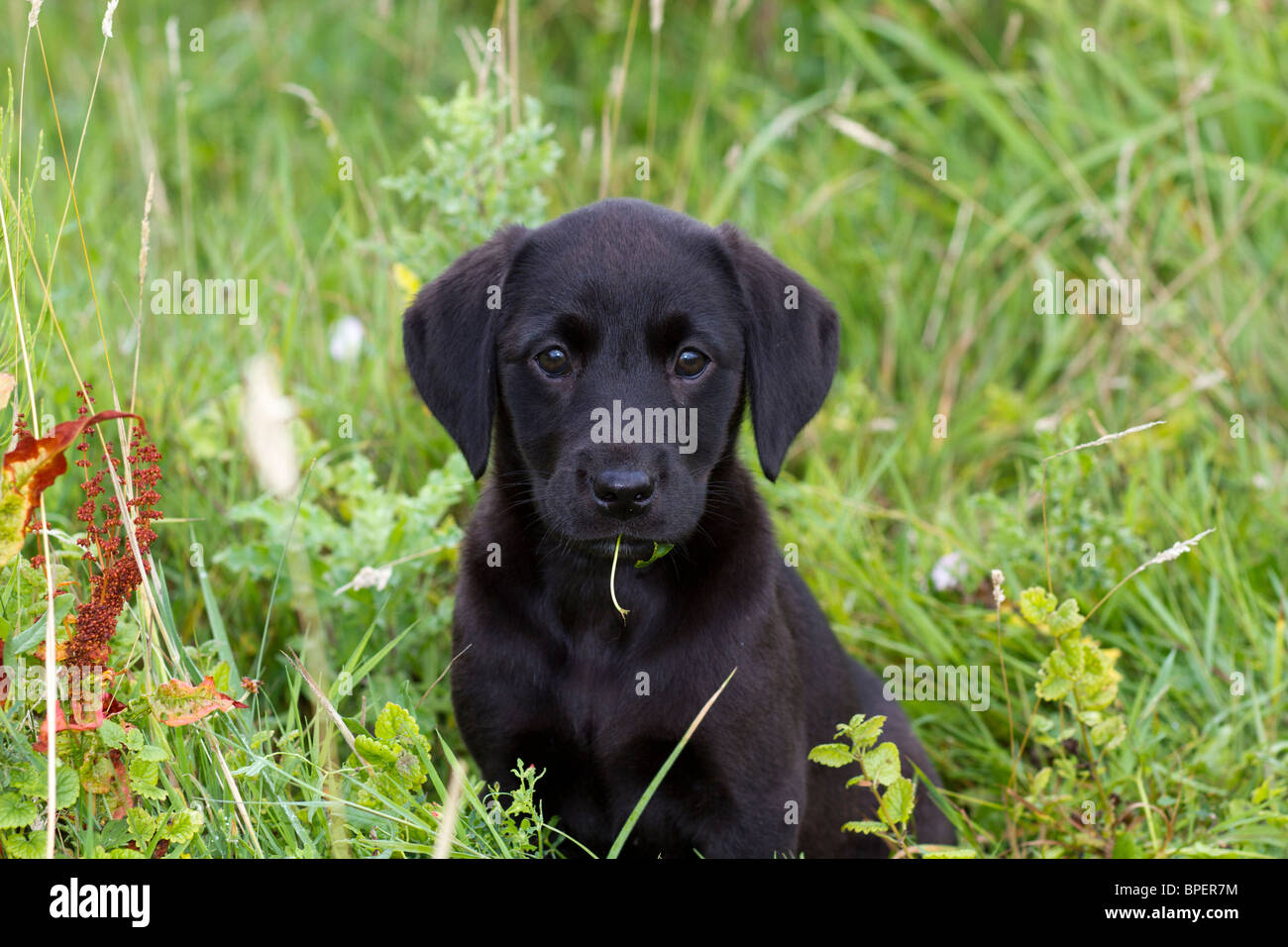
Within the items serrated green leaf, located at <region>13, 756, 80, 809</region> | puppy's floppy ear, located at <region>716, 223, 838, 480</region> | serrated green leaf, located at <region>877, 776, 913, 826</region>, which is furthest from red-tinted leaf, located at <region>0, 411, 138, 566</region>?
serrated green leaf, located at <region>877, 776, 913, 826</region>

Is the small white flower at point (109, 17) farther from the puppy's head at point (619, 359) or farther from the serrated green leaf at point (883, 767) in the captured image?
the serrated green leaf at point (883, 767)

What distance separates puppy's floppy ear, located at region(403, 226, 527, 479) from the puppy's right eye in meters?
0.13

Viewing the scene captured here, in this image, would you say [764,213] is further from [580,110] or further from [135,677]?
[135,677]

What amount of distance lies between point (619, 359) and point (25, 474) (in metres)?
1.09

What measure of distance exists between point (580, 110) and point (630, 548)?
363 centimetres

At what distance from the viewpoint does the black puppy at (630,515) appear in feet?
8.85

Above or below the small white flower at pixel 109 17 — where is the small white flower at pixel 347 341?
below

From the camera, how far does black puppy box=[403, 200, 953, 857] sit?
270cm

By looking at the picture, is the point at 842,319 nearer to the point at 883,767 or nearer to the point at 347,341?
the point at 347,341

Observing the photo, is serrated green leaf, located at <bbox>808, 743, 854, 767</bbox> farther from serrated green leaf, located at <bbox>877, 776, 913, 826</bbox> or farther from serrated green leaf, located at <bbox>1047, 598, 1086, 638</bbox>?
serrated green leaf, located at <bbox>1047, 598, 1086, 638</bbox>

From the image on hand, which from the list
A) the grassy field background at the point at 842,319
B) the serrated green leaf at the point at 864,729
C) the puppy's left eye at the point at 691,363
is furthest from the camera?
the grassy field background at the point at 842,319

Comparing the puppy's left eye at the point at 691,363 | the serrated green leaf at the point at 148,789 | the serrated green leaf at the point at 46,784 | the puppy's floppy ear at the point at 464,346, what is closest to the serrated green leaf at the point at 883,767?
the puppy's left eye at the point at 691,363
